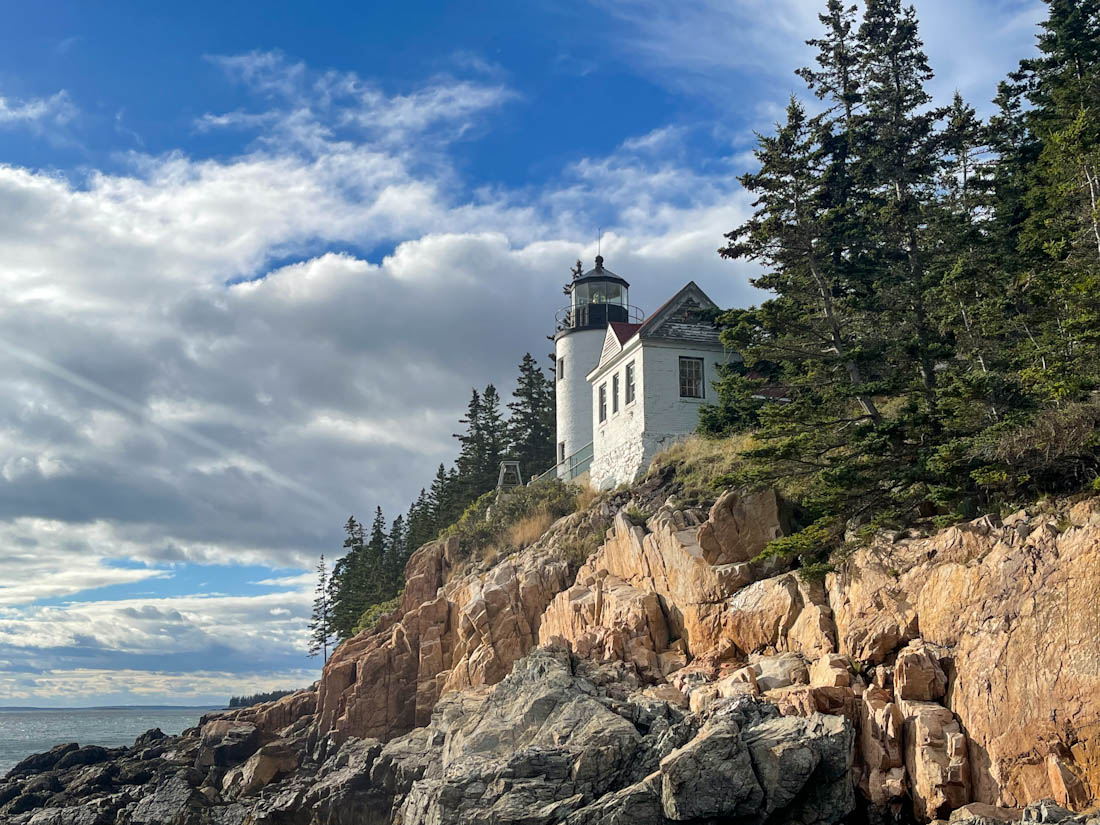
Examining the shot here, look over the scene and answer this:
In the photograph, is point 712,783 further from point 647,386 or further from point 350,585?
point 350,585

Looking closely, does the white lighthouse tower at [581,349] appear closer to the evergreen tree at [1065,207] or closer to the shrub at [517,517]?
the shrub at [517,517]

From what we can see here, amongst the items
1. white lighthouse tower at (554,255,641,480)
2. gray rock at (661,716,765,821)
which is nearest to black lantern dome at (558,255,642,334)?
Answer: white lighthouse tower at (554,255,641,480)

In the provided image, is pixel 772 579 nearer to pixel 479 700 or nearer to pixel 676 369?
pixel 479 700

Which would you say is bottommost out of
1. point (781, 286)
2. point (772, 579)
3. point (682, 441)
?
point (772, 579)

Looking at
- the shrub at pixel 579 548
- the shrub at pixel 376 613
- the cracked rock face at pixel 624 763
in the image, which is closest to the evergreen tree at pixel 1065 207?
the cracked rock face at pixel 624 763

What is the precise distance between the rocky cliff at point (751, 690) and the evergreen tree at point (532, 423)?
23.6 m

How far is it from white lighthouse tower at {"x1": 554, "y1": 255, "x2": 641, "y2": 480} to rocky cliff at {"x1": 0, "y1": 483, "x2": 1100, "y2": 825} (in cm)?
1037

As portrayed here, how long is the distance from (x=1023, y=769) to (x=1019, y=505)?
5.02 meters

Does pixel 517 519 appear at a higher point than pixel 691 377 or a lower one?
lower

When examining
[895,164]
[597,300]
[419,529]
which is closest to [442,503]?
[419,529]

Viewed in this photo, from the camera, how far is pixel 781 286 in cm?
2422

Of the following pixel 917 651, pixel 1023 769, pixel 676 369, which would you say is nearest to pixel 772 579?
pixel 917 651

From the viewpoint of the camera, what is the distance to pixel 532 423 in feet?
180

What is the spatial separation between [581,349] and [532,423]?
46.3 feet
